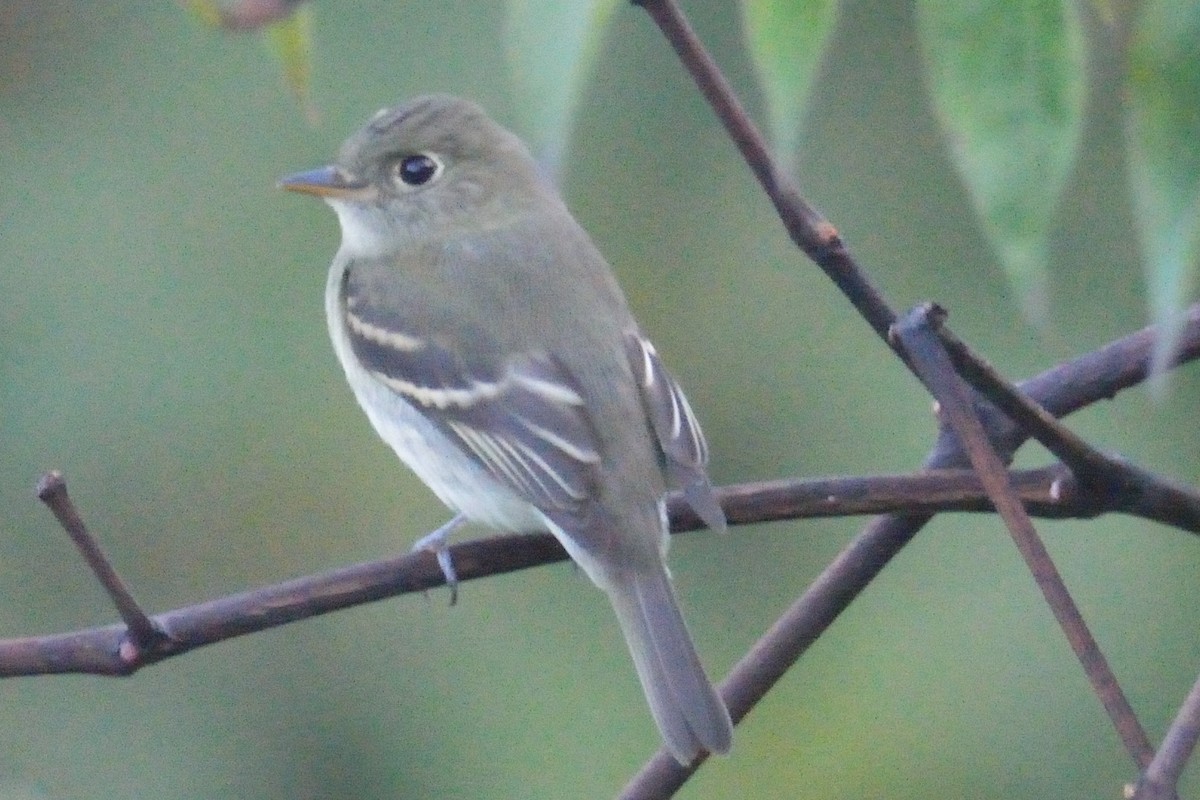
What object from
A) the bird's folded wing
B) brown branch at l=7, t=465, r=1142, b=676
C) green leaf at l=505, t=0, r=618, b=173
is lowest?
the bird's folded wing

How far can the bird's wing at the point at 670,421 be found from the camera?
2.19 m

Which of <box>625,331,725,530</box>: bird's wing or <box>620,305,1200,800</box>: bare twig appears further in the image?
<box>625,331,725,530</box>: bird's wing

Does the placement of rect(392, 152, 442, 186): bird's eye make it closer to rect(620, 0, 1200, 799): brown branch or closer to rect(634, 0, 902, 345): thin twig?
rect(620, 0, 1200, 799): brown branch

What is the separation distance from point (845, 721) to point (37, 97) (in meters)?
2.26

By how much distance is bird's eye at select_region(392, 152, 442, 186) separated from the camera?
3.11m

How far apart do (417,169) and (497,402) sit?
28.3 inches

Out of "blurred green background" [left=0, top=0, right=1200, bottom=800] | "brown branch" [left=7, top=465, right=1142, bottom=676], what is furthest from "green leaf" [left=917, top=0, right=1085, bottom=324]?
"blurred green background" [left=0, top=0, right=1200, bottom=800]

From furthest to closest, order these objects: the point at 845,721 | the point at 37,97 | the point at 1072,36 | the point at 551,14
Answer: the point at 37,97
the point at 845,721
the point at 1072,36
the point at 551,14

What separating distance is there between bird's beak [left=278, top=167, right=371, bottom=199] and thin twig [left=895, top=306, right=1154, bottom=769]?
6.08 ft

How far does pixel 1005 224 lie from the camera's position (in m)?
1.05

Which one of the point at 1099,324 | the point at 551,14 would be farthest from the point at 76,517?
the point at 1099,324

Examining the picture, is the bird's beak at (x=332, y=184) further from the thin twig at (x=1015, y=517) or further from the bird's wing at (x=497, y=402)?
the thin twig at (x=1015, y=517)

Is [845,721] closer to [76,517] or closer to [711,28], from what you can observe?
[711,28]

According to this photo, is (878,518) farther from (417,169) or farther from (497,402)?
(417,169)
